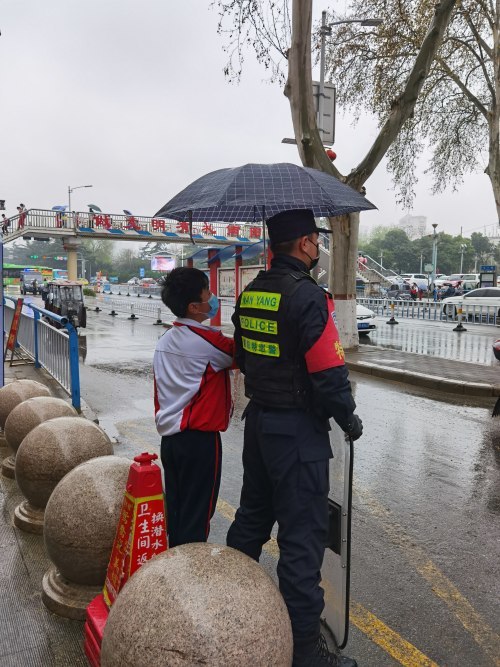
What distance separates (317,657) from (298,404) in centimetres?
106

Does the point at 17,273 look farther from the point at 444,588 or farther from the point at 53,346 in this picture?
the point at 444,588

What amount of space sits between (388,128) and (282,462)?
37.0 feet

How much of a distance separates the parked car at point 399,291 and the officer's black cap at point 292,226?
1537 inches

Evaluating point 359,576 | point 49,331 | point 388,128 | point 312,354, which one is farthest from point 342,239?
point 312,354

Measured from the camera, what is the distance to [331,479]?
2.75 meters

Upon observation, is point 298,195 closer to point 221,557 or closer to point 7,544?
point 221,557

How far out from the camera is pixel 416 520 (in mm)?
4359

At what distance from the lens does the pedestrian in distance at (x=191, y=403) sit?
282 cm

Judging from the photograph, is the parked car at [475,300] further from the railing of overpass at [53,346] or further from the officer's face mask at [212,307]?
the officer's face mask at [212,307]

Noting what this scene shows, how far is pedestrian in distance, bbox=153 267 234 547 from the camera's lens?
2.82 meters

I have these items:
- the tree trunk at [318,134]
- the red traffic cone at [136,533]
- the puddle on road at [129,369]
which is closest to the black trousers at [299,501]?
the red traffic cone at [136,533]

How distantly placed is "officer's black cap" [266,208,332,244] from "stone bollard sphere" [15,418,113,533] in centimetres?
231

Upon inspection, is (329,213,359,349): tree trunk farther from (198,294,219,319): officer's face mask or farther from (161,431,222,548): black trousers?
A: (161,431,222,548): black trousers

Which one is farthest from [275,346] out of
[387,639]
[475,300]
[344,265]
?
[475,300]
